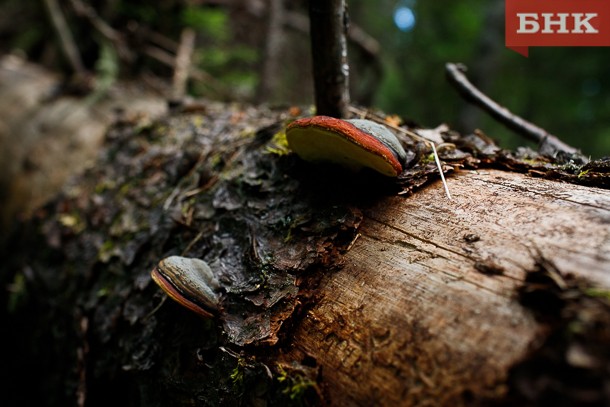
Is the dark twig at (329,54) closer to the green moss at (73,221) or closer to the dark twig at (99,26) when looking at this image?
the green moss at (73,221)

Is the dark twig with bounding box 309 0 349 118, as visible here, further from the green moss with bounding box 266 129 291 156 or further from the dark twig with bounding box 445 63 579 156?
the dark twig with bounding box 445 63 579 156

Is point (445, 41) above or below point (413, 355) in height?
above

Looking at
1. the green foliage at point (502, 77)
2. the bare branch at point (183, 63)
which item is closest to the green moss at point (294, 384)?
the bare branch at point (183, 63)

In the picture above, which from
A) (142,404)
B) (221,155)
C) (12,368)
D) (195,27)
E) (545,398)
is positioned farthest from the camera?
(195,27)

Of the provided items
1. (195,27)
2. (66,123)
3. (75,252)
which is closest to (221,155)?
(75,252)

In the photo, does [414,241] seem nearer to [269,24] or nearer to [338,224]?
[338,224]

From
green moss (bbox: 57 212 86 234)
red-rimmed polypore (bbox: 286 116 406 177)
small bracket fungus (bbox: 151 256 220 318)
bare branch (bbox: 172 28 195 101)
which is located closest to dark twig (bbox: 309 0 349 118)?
red-rimmed polypore (bbox: 286 116 406 177)

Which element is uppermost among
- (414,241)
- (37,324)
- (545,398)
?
(414,241)
